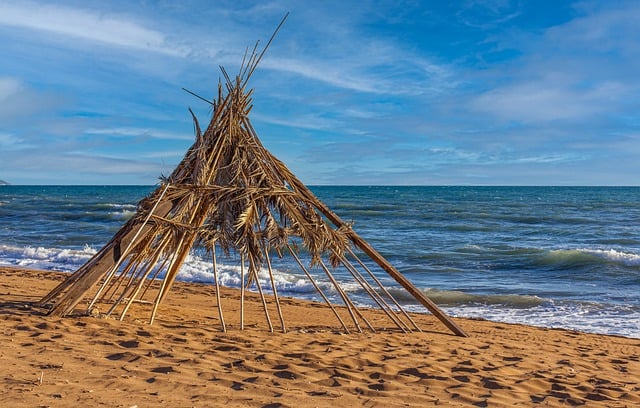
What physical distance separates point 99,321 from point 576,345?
16.3ft

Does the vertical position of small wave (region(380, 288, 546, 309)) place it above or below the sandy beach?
below

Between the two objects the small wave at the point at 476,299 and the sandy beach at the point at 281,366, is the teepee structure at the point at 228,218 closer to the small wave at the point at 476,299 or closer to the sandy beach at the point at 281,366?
the sandy beach at the point at 281,366

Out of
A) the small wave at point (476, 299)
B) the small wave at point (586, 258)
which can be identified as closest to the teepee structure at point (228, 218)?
the small wave at point (476, 299)

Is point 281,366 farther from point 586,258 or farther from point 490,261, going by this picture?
point 586,258

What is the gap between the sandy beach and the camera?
3.55 m

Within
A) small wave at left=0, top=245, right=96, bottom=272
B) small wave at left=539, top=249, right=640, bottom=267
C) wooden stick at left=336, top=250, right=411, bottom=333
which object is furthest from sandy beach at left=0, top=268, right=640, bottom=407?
small wave at left=539, top=249, right=640, bottom=267

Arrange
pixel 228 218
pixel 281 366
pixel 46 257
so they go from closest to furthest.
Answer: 1. pixel 281 366
2. pixel 228 218
3. pixel 46 257

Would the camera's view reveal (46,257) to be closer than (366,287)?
No

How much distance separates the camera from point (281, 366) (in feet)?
13.9

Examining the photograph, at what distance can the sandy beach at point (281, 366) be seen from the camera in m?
3.55

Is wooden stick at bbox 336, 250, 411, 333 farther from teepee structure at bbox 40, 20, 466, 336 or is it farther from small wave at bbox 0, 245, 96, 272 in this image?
small wave at bbox 0, 245, 96, 272

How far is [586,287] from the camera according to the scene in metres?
11.0

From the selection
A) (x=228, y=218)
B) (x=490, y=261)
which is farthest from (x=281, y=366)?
(x=490, y=261)

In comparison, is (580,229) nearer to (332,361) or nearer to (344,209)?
(344,209)
